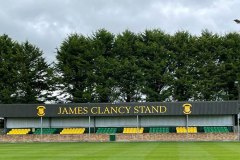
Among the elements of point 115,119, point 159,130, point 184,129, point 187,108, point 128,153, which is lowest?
point 128,153

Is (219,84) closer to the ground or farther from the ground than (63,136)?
farther from the ground

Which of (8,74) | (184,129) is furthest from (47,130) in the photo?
(184,129)

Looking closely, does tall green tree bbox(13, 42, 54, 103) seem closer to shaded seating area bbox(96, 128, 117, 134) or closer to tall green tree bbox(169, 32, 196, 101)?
shaded seating area bbox(96, 128, 117, 134)

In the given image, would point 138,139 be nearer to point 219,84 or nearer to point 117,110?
point 117,110

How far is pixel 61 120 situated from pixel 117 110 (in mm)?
9006

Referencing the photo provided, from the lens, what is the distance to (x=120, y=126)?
6819 cm

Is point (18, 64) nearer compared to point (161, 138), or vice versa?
point (161, 138)

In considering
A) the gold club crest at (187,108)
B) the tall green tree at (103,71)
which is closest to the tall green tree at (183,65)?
the tall green tree at (103,71)

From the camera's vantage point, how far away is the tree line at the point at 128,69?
77.9 m

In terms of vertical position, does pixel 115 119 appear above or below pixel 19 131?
above

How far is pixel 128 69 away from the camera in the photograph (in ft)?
258

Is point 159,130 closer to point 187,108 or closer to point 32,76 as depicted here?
point 187,108

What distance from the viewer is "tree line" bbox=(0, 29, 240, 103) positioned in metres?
77.9

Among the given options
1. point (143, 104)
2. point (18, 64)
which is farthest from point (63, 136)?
point (18, 64)
